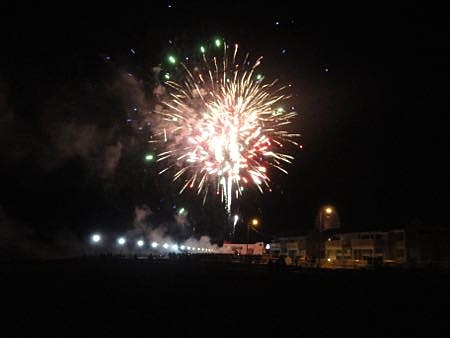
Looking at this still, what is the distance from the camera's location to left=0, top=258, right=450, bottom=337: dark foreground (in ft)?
45.4

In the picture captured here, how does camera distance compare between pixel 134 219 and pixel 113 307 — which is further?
pixel 134 219

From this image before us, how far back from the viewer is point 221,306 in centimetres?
1762

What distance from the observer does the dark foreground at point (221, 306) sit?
1383 cm

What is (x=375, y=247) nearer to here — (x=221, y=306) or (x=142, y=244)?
(x=142, y=244)

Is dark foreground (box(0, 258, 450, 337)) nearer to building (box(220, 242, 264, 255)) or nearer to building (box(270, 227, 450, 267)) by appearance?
building (box(270, 227, 450, 267))

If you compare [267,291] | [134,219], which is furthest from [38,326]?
[134,219]

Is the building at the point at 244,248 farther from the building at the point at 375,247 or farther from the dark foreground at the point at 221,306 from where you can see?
the dark foreground at the point at 221,306

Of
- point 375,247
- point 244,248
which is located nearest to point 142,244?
point 244,248

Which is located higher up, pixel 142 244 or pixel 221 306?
pixel 142 244

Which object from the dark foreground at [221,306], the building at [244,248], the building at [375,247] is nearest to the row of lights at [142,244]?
the building at [244,248]

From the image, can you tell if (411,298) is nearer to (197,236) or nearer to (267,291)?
(267,291)

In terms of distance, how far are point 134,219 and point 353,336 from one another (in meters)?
67.7

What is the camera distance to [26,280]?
2441cm

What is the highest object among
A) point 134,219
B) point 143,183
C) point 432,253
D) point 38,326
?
point 143,183
